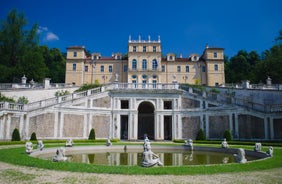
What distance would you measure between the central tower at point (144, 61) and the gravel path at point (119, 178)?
4597 cm

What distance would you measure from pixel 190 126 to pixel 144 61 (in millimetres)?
26470

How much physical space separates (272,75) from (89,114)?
3624 cm

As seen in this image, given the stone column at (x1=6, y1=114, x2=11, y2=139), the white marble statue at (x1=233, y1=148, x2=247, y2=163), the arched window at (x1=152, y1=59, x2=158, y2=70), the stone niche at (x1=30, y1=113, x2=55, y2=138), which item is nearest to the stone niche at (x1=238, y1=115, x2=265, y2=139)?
the white marble statue at (x1=233, y1=148, x2=247, y2=163)

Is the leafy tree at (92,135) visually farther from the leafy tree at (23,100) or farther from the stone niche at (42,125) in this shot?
the leafy tree at (23,100)

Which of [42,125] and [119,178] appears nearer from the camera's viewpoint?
[119,178]

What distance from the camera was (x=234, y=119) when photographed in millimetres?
29188

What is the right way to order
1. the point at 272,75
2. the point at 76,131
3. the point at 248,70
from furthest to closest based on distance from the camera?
the point at 248,70, the point at 272,75, the point at 76,131

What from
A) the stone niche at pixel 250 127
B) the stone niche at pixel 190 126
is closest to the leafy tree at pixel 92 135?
the stone niche at pixel 190 126

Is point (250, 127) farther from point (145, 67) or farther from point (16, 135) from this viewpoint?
point (145, 67)

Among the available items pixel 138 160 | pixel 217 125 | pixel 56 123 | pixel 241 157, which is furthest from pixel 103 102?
pixel 241 157

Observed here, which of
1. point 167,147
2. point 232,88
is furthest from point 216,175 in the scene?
point 232,88

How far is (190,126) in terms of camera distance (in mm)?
32531

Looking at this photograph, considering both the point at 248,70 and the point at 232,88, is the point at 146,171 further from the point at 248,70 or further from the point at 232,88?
the point at 248,70

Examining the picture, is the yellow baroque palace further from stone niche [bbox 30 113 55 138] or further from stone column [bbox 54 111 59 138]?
stone niche [bbox 30 113 55 138]
